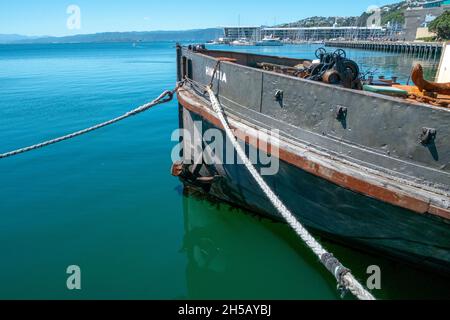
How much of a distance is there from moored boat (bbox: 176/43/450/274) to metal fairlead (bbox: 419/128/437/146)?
10 millimetres

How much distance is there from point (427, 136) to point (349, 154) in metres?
0.90

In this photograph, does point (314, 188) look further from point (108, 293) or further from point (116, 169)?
point (116, 169)

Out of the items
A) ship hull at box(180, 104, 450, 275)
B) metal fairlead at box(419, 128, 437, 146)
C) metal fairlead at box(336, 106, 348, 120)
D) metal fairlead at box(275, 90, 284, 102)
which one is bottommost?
ship hull at box(180, 104, 450, 275)

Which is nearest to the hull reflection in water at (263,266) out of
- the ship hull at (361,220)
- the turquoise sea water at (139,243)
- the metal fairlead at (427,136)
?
the turquoise sea water at (139,243)

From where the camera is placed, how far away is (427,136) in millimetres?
3410

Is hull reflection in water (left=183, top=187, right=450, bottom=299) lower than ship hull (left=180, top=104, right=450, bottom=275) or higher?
Answer: lower

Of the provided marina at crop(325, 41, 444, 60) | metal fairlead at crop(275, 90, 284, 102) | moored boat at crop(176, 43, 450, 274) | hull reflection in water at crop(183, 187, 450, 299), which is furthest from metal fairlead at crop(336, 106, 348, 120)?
marina at crop(325, 41, 444, 60)

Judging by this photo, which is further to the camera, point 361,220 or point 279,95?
point 279,95

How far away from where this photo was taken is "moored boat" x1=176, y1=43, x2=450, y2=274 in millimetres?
3463

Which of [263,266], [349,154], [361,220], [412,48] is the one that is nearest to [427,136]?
[349,154]

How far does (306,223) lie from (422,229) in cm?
175

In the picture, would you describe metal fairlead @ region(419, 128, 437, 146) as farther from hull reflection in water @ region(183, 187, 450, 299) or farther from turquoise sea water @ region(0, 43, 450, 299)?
turquoise sea water @ region(0, 43, 450, 299)

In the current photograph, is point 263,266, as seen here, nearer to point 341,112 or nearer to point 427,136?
point 341,112
